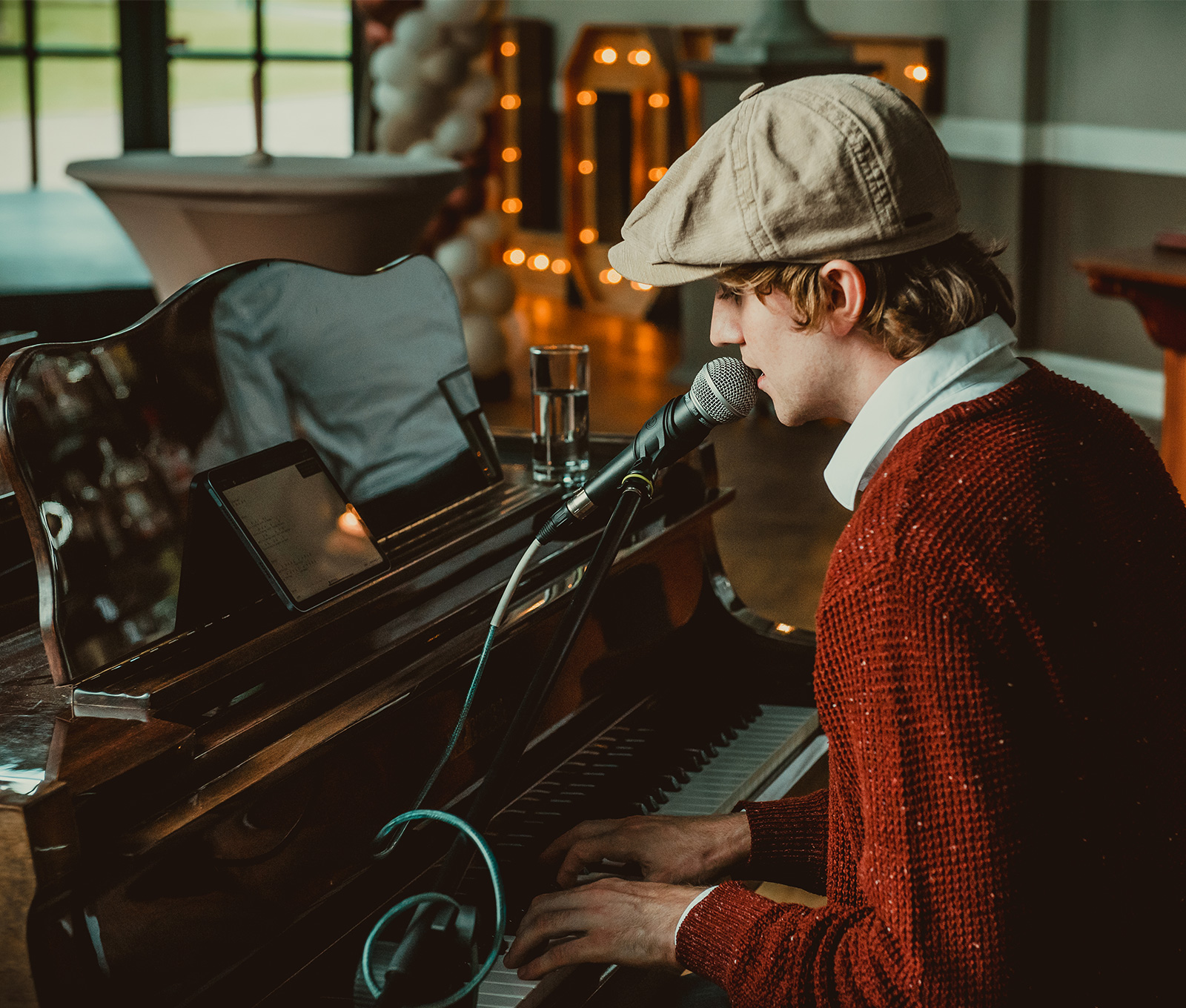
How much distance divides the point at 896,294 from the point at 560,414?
29.5 inches

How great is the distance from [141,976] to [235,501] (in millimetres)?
435

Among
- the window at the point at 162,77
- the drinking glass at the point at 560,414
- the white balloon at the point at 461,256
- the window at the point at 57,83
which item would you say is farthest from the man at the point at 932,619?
the window at the point at 57,83

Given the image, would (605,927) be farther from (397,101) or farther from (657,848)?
(397,101)

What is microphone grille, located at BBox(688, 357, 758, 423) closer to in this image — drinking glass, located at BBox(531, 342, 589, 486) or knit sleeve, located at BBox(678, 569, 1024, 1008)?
knit sleeve, located at BBox(678, 569, 1024, 1008)

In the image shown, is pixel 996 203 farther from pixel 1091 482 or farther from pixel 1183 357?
pixel 1091 482

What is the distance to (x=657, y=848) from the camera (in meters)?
1.31

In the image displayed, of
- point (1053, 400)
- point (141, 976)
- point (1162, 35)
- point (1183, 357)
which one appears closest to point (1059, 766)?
point (1053, 400)

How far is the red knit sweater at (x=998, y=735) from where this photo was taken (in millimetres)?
915

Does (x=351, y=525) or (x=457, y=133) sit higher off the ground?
(x=457, y=133)

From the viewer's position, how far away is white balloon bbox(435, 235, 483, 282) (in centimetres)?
564

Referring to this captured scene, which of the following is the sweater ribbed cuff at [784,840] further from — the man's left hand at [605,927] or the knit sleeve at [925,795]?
the knit sleeve at [925,795]

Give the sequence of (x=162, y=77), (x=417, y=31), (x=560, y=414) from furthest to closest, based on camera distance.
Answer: (x=162, y=77) < (x=417, y=31) < (x=560, y=414)

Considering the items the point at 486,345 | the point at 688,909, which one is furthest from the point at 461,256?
the point at 688,909

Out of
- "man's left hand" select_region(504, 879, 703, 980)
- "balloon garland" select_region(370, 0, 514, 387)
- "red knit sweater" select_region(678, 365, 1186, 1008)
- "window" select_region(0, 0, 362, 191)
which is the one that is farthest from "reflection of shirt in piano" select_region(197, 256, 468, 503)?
"window" select_region(0, 0, 362, 191)
